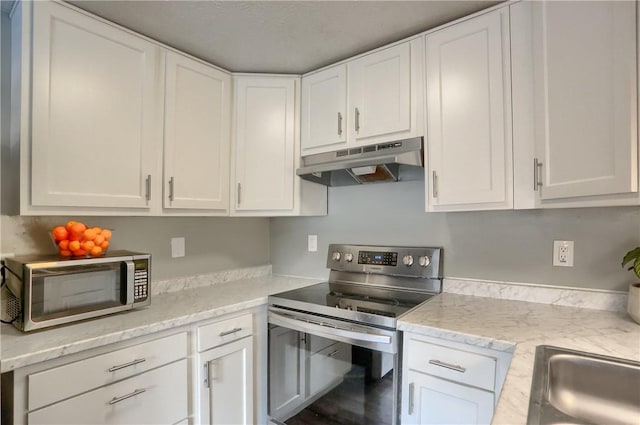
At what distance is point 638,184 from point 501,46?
0.78 m

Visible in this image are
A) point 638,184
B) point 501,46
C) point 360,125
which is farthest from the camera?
point 360,125

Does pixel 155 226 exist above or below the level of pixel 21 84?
below

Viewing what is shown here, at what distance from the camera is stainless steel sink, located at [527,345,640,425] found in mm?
840

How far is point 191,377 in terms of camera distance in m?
1.47

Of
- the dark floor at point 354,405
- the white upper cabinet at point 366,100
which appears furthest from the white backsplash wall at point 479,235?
the dark floor at point 354,405

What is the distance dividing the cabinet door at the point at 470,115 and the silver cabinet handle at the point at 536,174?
9cm

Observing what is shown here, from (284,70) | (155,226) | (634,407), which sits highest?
(284,70)

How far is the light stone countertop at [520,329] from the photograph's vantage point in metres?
0.85

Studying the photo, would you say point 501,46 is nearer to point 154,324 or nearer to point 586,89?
point 586,89

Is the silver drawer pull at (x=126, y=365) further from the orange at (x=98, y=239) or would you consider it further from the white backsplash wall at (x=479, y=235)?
the white backsplash wall at (x=479, y=235)

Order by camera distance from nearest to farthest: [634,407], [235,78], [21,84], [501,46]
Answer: [634,407], [21,84], [501,46], [235,78]

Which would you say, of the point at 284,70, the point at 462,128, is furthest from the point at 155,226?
the point at 462,128

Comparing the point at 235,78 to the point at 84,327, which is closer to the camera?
the point at 84,327

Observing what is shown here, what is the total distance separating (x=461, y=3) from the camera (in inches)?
56.9
